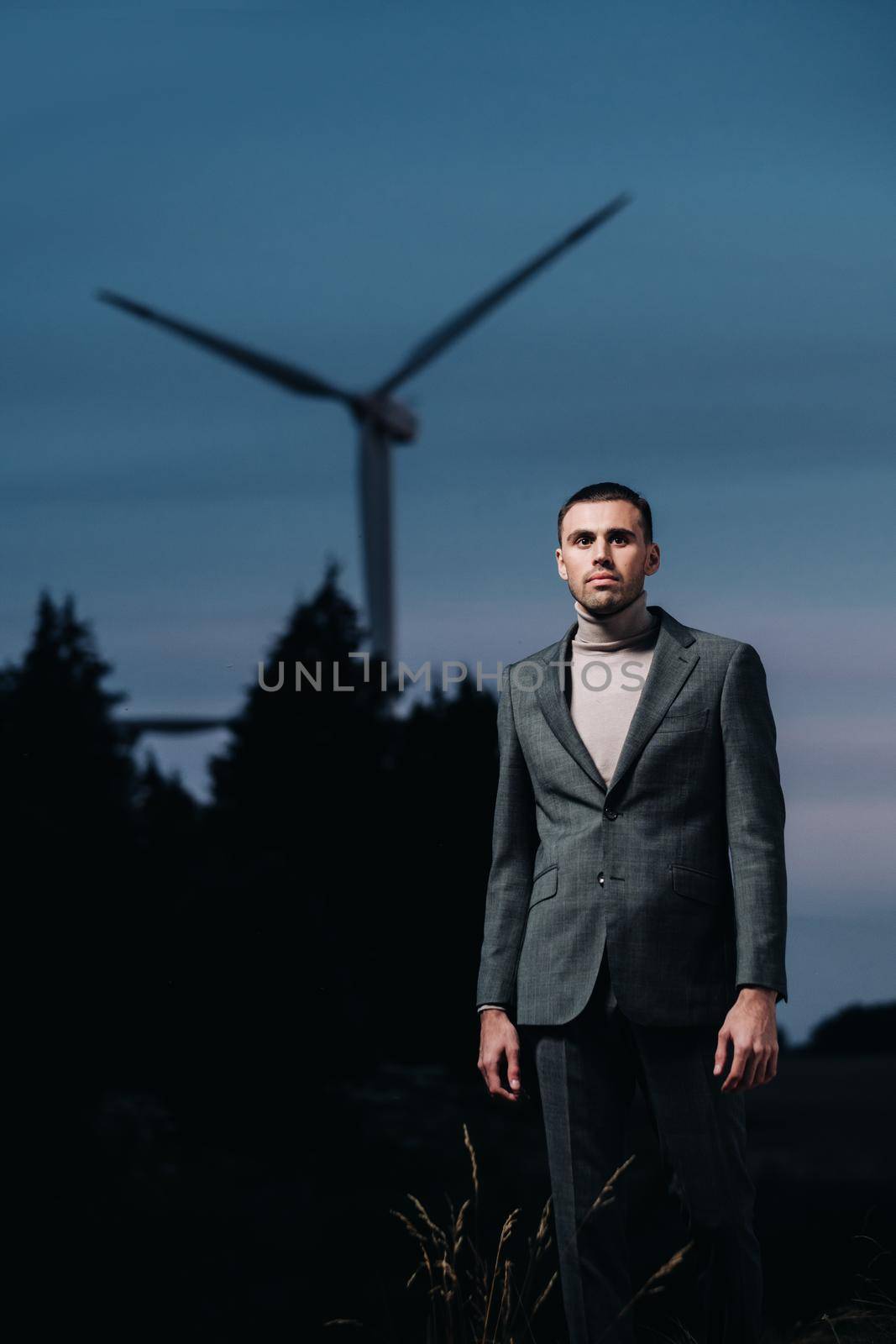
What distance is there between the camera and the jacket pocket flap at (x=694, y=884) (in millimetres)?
6340

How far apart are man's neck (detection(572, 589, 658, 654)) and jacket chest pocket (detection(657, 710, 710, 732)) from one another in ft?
1.34

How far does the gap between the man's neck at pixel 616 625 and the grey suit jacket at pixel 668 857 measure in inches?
4.4

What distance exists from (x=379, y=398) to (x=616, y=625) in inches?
997

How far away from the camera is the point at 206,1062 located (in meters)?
22.2

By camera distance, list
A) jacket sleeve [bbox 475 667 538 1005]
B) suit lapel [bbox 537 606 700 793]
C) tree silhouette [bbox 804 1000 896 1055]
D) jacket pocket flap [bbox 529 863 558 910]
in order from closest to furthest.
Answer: suit lapel [bbox 537 606 700 793]
jacket pocket flap [bbox 529 863 558 910]
jacket sleeve [bbox 475 667 538 1005]
tree silhouette [bbox 804 1000 896 1055]

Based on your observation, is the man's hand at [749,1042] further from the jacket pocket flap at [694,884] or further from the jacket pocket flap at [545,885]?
the jacket pocket flap at [545,885]

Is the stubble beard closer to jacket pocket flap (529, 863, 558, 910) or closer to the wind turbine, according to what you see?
jacket pocket flap (529, 863, 558, 910)

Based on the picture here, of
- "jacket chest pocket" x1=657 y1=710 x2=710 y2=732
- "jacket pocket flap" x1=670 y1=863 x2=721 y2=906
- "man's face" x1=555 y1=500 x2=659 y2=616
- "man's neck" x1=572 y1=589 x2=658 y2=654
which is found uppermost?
"man's face" x1=555 y1=500 x2=659 y2=616

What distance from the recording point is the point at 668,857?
20.9 ft

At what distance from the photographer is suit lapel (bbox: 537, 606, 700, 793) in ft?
21.1

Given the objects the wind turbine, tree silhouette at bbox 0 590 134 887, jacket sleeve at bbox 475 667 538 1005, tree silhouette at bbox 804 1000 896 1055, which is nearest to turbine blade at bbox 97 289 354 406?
the wind turbine

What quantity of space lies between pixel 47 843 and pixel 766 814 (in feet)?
62.9

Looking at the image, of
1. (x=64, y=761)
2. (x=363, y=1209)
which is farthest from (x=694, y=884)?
(x=64, y=761)

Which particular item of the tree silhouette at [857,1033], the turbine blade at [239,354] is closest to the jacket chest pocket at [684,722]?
the tree silhouette at [857,1033]
